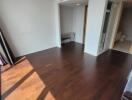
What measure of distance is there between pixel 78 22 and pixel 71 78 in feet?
11.6

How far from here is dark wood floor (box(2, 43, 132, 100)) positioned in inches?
77.2

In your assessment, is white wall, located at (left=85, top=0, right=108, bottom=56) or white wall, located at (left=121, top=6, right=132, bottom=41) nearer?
white wall, located at (left=85, top=0, right=108, bottom=56)

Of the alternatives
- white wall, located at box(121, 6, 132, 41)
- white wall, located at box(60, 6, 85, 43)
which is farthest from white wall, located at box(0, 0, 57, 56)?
white wall, located at box(121, 6, 132, 41)

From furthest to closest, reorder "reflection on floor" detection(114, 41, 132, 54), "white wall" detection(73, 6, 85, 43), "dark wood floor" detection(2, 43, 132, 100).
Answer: "white wall" detection(73, 6, 85, 43)
"reflection on floor" detection(114, 41, 132, 54)
"dark wood floor" detection(2, 43, 132, 100)

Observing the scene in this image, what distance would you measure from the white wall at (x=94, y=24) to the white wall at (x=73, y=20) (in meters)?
1.45

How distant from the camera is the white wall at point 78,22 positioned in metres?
4.90

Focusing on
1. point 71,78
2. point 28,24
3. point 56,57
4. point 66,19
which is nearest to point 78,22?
point 66,19

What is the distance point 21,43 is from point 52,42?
1431mm

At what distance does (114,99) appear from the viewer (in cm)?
185

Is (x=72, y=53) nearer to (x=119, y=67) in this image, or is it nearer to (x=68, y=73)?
(x=68, y=73)

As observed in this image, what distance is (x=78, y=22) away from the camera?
5188 millimetres

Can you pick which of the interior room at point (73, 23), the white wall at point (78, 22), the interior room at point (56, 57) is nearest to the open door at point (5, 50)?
the interior room at point (56, 57)

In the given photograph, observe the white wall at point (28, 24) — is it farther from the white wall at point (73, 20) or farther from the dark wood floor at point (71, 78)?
the white wall at point (73, 20)

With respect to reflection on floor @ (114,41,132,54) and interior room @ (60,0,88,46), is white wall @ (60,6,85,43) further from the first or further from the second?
reflection on floor @ (114,41,132,54)
